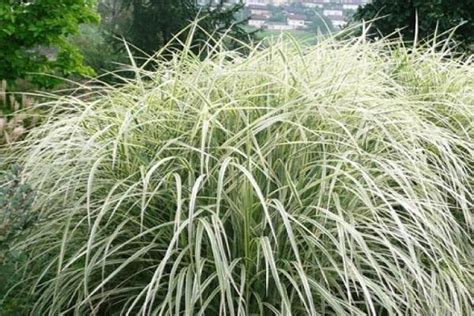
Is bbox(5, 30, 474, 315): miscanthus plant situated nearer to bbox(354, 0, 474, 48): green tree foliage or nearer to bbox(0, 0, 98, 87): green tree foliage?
bbox(0, 0, 98, 87): green tree foliage

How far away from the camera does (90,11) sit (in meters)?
4.18

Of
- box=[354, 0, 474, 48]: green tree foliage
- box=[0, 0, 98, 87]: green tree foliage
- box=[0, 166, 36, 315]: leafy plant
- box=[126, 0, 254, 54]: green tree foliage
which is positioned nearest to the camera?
box=[0, 166, 36, 315]: leafy plant

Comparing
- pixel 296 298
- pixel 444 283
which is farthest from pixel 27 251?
pixel 444 283

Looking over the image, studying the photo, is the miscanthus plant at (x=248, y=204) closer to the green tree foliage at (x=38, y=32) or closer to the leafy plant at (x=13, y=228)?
the leafy plant at (x=13, y=228)

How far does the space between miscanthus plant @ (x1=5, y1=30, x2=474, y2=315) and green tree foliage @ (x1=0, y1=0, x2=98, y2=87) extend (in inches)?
58.9

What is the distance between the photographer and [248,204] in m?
1.97

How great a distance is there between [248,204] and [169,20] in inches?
162

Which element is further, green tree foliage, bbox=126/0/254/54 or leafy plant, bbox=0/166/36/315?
green tree foliage, bbox=126/0/254/54

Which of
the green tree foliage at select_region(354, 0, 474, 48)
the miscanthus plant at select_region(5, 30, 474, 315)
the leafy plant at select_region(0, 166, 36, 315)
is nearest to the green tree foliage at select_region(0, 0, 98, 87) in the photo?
the miscanthus plant at select_region(5, 30, 474, 315)

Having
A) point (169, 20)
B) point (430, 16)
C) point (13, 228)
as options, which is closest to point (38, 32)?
point (169, 20)

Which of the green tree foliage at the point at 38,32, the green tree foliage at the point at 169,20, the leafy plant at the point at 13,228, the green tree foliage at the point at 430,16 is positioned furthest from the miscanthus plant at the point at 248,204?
the green tree foliage at the point at 169,20

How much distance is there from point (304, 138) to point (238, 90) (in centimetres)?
42

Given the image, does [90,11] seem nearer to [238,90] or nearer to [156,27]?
[156,27]

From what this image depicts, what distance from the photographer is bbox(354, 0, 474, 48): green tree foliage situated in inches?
213
